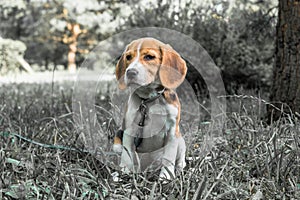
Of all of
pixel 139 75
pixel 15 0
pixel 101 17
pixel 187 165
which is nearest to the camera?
pixel 139 75

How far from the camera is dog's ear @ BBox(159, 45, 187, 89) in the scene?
1.82 metres

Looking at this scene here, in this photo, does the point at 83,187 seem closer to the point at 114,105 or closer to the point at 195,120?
the point at 114,105

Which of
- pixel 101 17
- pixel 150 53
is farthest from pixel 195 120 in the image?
pixel 101 17

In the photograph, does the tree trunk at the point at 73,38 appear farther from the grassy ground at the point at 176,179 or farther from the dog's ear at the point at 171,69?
the dog's ear at the point at 171,69

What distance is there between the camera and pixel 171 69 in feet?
6.05

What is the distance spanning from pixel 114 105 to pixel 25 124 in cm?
139

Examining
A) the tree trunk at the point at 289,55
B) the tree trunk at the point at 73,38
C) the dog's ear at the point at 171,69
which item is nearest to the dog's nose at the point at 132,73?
the dog's ear at the point at 171,69

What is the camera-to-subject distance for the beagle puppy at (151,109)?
69.9 inches

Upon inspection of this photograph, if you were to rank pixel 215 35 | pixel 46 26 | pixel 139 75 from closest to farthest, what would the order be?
pixel 139 75
pixel 215 35
pixel 46 26

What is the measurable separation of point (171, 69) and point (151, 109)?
0.64 feet

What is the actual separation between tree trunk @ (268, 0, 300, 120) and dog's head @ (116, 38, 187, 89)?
211cm

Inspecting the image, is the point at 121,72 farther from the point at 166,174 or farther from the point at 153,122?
the point at 166,174

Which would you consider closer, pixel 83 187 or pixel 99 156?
pixel 83 187

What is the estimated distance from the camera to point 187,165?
2449 mm
